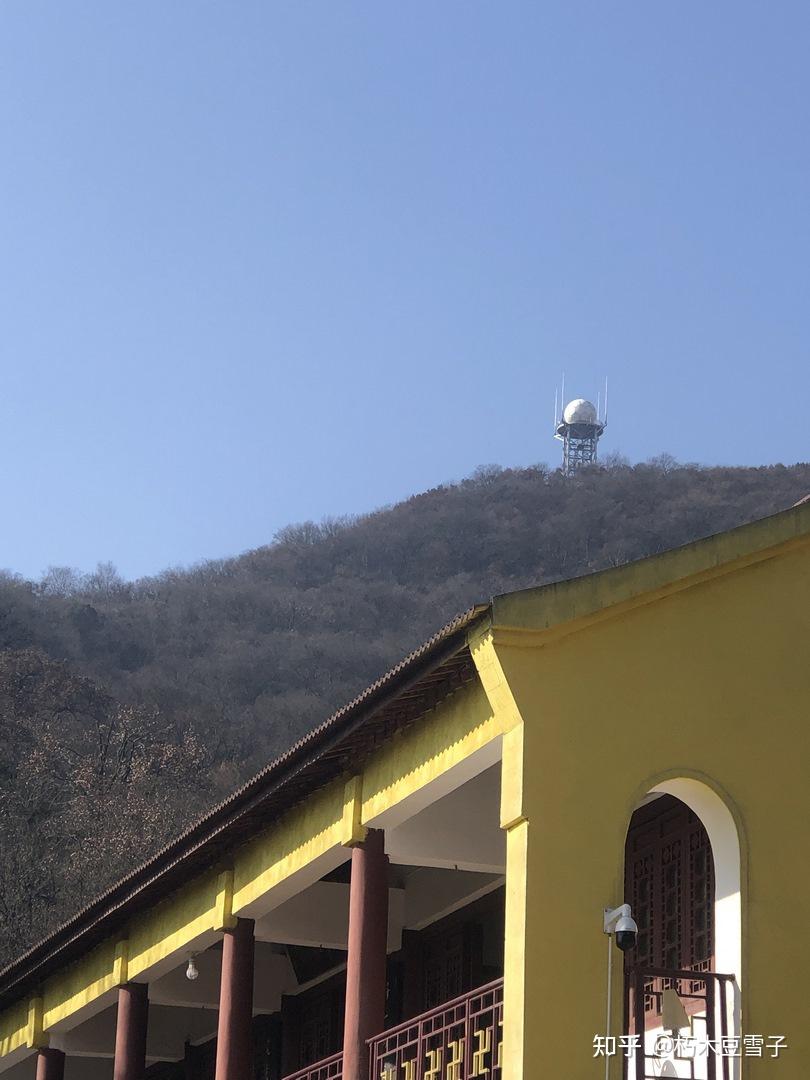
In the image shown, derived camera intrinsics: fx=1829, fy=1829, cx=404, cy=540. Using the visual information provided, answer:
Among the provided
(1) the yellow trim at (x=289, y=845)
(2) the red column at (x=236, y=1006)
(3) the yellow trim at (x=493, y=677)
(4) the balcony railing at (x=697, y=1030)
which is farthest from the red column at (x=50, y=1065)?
(3) the yellow trim at (x=493, y=677)

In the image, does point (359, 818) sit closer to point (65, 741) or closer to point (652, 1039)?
point (652, 1039)

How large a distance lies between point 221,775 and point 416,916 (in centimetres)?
2735

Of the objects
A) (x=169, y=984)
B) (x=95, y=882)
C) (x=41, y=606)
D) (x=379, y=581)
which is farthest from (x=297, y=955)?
(x=379, y=581)

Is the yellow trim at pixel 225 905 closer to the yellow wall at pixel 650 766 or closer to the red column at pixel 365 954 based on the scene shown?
the red column at pixel 365 954

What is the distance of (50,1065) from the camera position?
71.5ft

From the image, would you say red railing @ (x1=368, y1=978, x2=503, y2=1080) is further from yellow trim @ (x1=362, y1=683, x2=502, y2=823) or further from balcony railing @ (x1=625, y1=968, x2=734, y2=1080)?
yellow trim @ (x1=362, y1=683, x2=502, y2=823)

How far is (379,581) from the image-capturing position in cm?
6688

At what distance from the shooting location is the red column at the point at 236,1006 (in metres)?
16.7

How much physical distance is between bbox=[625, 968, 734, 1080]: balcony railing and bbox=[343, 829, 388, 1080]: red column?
106 inches

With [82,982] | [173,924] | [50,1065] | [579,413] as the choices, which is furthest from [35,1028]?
[579,413]

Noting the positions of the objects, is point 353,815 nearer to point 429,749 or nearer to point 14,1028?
point 429,749

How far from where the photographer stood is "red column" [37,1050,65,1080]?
21734 mm

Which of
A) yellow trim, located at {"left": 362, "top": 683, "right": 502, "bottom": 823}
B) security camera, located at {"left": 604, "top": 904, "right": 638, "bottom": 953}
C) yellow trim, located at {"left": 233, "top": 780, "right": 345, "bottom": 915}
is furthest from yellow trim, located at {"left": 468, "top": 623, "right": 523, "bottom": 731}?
yellow trim, located at {"left": 233, "top": 780, "right": 345, "bottom": 915}

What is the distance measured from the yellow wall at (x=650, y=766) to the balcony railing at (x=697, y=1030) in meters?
0.14
